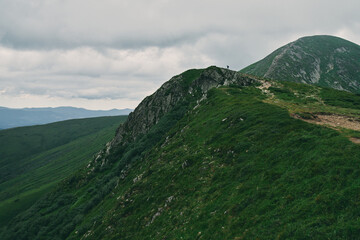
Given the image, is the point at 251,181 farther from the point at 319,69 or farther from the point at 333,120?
the point at 319,69

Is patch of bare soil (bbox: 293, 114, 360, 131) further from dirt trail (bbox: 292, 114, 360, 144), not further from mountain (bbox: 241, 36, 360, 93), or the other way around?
mountain (bbox: 241, 36, 360, 93)

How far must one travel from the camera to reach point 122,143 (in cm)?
8456

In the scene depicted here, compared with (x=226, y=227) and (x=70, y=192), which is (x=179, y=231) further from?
(x=70, y=192)

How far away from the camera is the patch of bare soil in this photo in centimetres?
2746

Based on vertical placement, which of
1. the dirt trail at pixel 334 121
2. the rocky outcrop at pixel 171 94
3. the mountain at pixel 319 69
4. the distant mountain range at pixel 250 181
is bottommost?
the distant mountain range at pixel 250 181

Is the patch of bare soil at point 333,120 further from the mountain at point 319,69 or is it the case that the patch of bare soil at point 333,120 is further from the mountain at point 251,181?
the mountain at point 319,69

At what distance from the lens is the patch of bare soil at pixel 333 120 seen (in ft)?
90.1

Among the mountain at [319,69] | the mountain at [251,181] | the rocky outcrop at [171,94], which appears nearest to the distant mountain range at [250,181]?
the mountain at [251,181]

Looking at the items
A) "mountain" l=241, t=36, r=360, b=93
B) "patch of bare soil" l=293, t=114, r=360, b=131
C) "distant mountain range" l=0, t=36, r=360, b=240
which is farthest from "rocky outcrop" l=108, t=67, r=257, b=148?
"mountain" l=241, t=36, r=360, b=93

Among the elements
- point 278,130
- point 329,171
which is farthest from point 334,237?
point 278,130

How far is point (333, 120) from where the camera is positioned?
1200 inches

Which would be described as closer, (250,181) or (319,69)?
(250,181)

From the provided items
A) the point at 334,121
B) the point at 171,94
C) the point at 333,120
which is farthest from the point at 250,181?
the point at 171,94

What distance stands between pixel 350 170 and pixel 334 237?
22.2 ft
